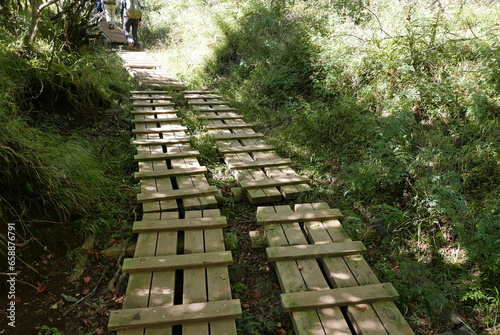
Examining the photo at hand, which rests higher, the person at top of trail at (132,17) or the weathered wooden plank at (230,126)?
the person at top of trail at (132,17)

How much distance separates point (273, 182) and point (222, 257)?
1.48 metres

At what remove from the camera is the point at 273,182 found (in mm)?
4203

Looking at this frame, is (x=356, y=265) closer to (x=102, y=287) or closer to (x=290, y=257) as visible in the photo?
(x=290, y=257)

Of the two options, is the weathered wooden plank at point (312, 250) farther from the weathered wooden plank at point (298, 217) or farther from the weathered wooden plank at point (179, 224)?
the weathered wooden plank at point (179, 224)

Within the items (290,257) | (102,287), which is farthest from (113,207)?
(290,257)

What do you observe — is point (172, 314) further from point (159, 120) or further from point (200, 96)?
point (200, 96)

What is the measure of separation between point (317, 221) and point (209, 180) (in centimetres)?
163

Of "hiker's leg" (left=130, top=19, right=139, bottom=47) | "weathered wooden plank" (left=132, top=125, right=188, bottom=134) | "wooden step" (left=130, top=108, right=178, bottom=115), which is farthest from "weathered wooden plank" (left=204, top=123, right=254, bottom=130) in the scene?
"hiker's leg" (left=130, top=19, right=139, bottom=47)

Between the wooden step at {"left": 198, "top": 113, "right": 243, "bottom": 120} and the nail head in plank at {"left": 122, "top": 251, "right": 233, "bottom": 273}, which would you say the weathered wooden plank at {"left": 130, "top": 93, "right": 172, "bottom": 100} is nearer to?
the wooden step at {"left": 198, "top": 113, "right": 243, "bottom": 120}

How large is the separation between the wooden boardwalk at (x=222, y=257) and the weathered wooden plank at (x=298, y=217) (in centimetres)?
1

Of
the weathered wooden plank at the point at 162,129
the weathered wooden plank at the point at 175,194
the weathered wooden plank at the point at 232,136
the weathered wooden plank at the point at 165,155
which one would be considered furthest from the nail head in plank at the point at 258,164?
the weathered wooden plank at the point at 162,129

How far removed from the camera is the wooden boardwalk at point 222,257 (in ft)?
7.93

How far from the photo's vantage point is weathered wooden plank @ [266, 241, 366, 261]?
304 centimetres

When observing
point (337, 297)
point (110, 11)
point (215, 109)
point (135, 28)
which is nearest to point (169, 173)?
point (337, 297)
